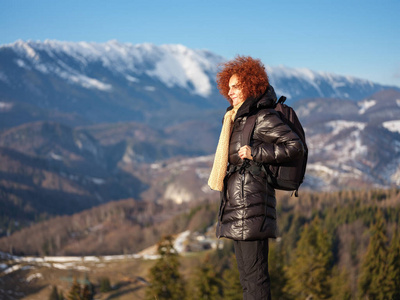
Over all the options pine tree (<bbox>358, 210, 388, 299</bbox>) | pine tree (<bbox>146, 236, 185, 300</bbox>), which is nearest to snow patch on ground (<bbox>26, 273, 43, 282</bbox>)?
pine tree (<bbox>358, 210, 388, 299</bbox>)

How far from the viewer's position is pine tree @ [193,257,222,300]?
35.7 m

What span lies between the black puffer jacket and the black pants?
0.26 meters

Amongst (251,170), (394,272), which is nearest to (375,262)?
(394,272)

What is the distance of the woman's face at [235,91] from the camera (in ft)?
27.3

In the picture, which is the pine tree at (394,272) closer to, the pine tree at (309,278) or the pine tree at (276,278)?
the pine tree at (309,278)

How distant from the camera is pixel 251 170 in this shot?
766 cm

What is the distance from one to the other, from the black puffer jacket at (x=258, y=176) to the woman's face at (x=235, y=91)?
1.37 feet

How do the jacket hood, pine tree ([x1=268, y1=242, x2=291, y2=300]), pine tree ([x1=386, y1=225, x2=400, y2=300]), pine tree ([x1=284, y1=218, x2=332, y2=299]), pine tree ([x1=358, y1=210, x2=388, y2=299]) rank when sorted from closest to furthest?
the jacket hood → pine tree ([x1=268, y1=242, x2=291, y2=300]) → pine tree ([x1=284, y1=218, x2=332, y2=299]) → pine tree ([x1=386, y1=225, x2=400, y2=300]) → pine tree ([x1=358, y1=210, x2=388, y2=299])

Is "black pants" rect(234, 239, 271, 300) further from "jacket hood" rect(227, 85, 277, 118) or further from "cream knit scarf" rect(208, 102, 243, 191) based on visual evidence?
"jacket hood" rect(227, 85, 277, 118)

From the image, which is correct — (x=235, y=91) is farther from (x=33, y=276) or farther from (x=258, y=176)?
(x=33, y=276)

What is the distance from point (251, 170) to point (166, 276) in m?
28.1

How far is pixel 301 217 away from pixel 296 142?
179m

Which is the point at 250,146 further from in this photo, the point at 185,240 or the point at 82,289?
the point at 185,240

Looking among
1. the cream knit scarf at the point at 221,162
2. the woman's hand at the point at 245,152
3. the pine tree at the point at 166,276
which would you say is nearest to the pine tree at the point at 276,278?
the pine tree at the point at 166,276
